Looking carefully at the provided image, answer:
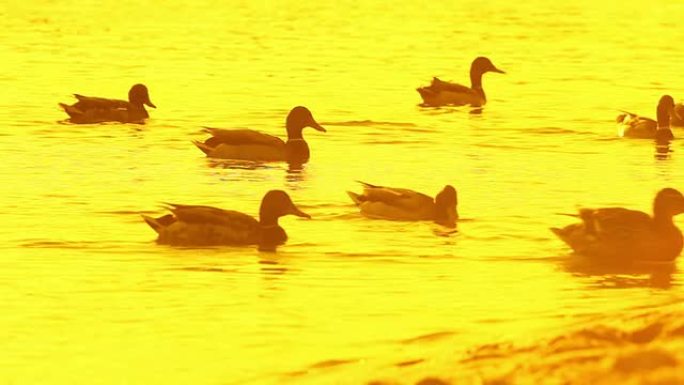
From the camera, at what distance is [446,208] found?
20797mm

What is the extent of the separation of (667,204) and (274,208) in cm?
373

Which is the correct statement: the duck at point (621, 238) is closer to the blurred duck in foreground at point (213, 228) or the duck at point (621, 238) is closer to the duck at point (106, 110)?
the blurred duck in foreground at point (213, 228)

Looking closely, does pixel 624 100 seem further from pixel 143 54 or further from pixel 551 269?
pixel 551 269

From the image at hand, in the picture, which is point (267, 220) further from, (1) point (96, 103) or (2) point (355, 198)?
(1) point (96, 103)

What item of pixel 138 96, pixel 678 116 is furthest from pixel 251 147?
pixel 678 116

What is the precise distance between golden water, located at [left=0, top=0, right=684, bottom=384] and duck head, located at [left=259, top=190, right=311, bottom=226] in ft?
0.92

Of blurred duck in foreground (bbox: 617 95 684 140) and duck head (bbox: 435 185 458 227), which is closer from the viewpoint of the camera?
duck head (bbox: 435 185 458 227)

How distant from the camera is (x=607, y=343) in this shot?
40.3 ft

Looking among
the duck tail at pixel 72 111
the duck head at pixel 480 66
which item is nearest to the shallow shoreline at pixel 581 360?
the duck tail at pixel 72 111

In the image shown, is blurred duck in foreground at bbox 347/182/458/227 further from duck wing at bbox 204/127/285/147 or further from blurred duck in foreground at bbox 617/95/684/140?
blurred duck in foreground at bbox 617/95/684/140

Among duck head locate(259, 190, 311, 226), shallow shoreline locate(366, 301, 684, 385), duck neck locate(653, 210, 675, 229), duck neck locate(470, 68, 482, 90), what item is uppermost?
shallow shoreline locate(366, 301, 684, 385)

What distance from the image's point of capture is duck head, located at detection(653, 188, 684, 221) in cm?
1925

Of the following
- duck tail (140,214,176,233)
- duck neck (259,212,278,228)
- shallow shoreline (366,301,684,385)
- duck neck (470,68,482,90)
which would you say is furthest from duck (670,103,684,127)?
shallow shoreline (366,301,684,385)

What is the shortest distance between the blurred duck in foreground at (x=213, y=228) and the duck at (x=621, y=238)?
2.71 m
